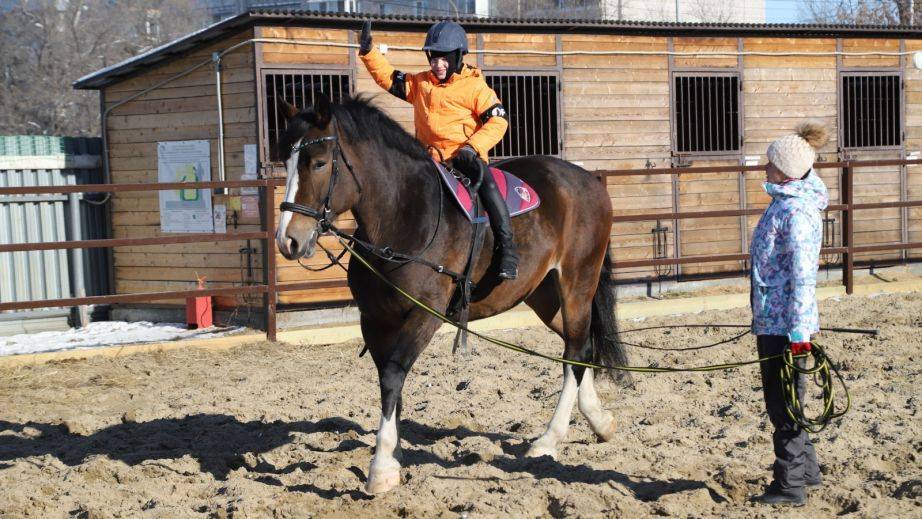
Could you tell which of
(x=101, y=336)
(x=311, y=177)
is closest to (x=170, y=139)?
(x=101, y=336)

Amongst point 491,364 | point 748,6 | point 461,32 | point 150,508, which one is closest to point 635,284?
point 491,364

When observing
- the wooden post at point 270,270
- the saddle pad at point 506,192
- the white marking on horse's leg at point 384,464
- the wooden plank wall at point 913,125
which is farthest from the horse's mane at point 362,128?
the wooden plank wall at point 913,125

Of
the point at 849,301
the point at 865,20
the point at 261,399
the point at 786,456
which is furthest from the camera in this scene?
the point at 865,20

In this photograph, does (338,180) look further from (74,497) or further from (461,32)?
(74,497)

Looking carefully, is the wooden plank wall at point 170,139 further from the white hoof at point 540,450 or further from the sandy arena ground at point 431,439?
the white hoof at point 540,450

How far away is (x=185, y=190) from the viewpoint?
11.0m

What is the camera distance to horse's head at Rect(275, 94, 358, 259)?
4.32 metres

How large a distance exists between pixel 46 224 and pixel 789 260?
30.4 feet

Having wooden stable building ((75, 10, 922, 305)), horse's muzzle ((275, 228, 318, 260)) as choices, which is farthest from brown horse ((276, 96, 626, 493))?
wooden stable building ((75, 10, 922, 305))

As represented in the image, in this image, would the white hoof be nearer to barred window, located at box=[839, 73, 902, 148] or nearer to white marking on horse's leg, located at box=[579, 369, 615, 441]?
white marking on horse's leg, located at box=[579, 369, 615, 441]

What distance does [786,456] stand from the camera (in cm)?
417

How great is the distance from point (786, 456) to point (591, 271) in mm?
2024

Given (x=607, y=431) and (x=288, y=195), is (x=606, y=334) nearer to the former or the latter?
(x=607, y=431)

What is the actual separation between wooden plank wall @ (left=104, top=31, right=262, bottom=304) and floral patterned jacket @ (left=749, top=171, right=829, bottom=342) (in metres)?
6.99
